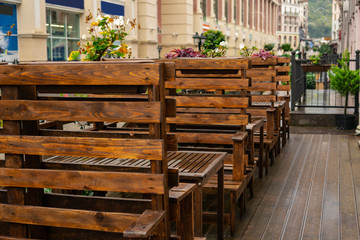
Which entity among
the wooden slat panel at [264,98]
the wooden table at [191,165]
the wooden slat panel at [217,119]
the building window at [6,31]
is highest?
the building window at [6,31]

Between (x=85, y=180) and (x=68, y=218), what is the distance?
0.24m

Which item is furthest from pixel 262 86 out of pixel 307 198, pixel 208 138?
pixel 208 138

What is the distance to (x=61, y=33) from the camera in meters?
18.4

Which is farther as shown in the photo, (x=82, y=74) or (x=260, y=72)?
(x=260, y=72)

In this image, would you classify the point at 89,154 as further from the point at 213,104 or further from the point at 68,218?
the point at 213,104

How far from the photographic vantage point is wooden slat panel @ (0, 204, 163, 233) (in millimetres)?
2619

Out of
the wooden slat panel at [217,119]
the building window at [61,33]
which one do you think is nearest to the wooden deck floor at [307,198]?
the wooden slat panel at [217,119]

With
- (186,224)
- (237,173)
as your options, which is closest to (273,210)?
(237,173)

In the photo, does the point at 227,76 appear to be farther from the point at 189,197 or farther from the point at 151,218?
the point at 151,218

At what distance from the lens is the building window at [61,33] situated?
Result: 17578mm

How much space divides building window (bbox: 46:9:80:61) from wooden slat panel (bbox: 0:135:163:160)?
15.2m

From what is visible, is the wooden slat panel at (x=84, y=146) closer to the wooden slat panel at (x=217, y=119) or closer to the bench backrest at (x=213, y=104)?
the bench backrest at (x=213, y=104)

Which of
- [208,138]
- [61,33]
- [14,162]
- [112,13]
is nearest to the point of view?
[14,162]

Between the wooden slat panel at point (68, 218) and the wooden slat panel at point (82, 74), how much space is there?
68 cm
